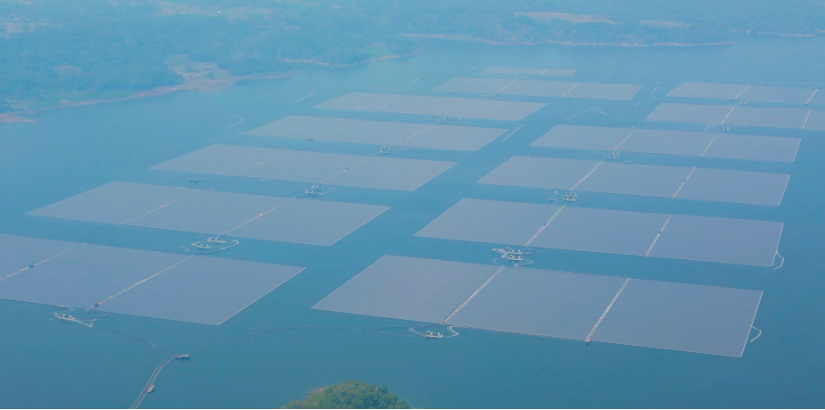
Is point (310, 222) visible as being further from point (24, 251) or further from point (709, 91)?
point (709, 91)

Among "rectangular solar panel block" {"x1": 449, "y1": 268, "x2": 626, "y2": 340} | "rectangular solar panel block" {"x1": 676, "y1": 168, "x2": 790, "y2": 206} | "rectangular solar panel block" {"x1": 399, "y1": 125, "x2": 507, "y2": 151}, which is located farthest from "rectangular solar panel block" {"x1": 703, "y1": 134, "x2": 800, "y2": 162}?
"rectangular solar panel block" {"x1": 449, "y1": 268, "x2": 626, "y2": 340}

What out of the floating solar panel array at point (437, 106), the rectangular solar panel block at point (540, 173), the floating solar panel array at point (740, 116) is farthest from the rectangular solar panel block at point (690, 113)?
the rectangular solar panel block at point (540, 173)

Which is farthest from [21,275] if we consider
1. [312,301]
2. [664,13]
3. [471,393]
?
[664,13]

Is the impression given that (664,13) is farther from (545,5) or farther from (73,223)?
(73,223)

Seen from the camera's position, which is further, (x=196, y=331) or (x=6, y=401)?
(x=196, y=331)

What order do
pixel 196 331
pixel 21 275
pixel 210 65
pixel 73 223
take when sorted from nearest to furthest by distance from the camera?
pixel 196 331 → pixel 21 275 → pixel 73 223 → pixel 210 65

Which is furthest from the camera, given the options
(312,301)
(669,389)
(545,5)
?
(545,5)
